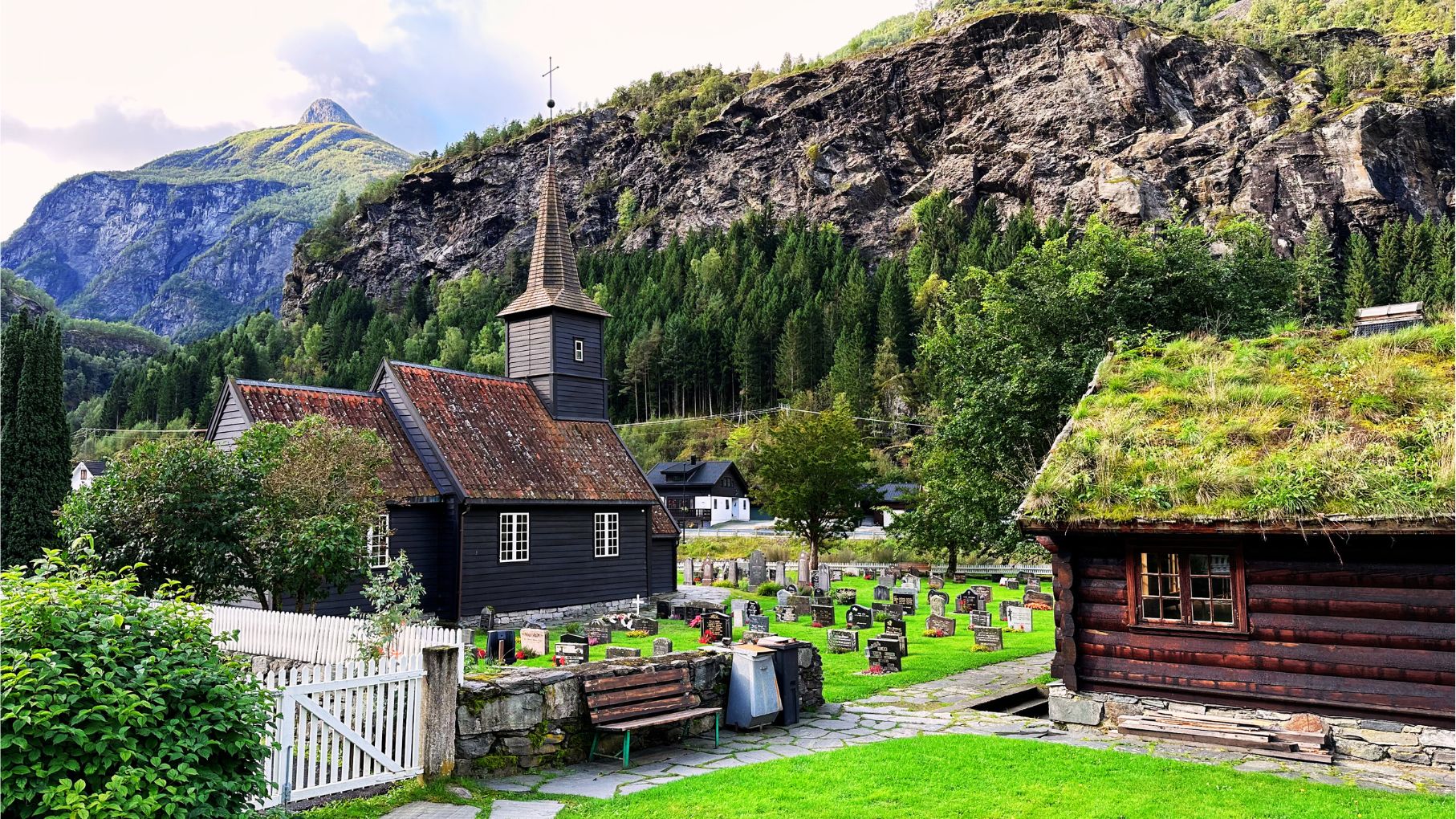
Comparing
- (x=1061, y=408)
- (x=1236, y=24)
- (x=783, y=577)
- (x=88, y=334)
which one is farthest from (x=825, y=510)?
(x=88, y=334)

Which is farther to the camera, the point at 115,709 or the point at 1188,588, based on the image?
the point at 1188,588

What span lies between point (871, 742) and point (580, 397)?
845 inches

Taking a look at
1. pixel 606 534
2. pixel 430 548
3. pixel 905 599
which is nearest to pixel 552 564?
pixel 606 534

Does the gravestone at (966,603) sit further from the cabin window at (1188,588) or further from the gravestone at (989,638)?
the cabin window at (1188,588)

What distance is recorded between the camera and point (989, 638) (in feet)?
64.8

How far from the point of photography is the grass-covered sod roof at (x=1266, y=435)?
10312 mm

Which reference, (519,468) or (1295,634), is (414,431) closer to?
(519,468)

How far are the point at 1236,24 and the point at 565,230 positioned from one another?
138328 millimetres

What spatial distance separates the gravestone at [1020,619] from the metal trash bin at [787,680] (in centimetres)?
1241

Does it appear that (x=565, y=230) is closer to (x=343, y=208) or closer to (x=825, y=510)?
(x=825, y=510)

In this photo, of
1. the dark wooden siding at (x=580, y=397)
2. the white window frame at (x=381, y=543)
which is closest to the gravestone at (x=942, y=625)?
the dark wooden siding at (x=580, y=397)

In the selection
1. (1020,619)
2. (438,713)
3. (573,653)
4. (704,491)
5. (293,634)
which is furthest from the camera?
(704,491)

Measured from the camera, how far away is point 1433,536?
32.2 feet

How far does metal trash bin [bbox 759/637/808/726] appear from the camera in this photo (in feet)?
40.8
